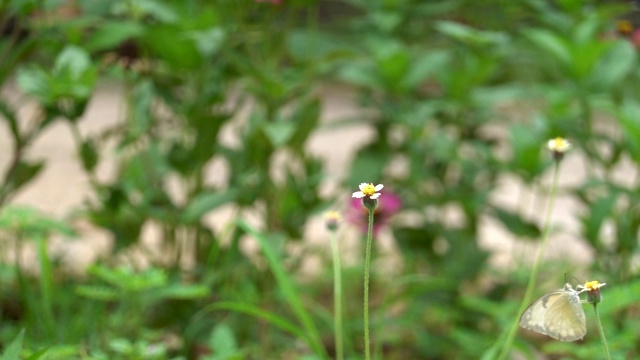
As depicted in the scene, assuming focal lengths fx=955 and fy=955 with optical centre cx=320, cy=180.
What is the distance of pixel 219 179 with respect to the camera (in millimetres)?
2699

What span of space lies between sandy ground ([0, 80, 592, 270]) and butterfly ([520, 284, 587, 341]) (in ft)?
2.76

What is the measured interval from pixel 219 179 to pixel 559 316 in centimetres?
203

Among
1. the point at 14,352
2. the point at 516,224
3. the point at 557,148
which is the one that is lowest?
the point at 516,224

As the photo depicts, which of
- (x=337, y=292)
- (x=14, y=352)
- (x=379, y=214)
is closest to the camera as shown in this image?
(x=14, y=352)

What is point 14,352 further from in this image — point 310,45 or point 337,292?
point 310,45

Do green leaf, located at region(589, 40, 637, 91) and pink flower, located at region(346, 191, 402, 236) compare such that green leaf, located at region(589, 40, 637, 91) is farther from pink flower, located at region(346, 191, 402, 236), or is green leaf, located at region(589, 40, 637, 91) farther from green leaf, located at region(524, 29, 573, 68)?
pink flower, located at region(346, 191, 402, 236)

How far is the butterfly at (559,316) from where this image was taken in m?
0.71

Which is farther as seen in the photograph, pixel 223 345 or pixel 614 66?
pixel 614 66

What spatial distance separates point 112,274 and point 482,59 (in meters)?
0.72

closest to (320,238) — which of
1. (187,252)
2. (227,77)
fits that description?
(187,252)

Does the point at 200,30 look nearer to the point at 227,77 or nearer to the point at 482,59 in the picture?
the point at 227,77

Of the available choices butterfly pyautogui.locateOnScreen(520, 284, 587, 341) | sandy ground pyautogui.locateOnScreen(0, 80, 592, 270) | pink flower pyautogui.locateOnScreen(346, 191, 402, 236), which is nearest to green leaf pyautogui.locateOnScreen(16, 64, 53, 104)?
sandy ground pyautogui.locateOnScreen(0, 80, 592, 270)

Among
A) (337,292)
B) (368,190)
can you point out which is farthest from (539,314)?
(337,292)

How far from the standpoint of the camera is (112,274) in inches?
44.3
